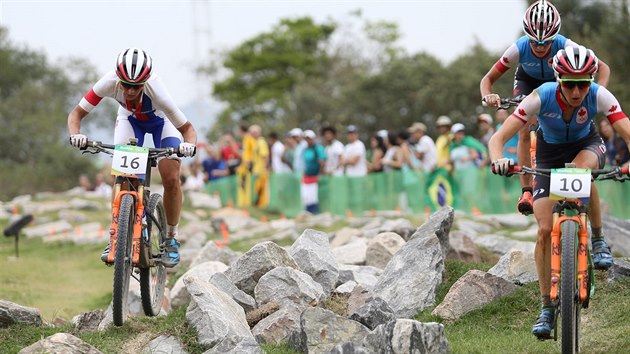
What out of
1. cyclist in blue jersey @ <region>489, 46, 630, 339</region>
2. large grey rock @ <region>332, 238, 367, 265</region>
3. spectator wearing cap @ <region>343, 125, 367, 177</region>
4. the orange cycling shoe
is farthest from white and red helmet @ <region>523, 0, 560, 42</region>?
spectator wearing cap @ <region>343, 125, 367, 177</region>

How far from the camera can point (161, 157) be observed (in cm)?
1055

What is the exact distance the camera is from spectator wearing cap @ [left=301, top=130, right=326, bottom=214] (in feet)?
78.8

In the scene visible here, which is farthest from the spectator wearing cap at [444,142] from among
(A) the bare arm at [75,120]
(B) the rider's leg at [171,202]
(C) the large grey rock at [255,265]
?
(A) the bare arm at [75,120]

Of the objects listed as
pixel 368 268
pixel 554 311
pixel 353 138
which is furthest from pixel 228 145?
pixel 554 311

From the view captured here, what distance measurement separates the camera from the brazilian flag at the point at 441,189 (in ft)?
69.0

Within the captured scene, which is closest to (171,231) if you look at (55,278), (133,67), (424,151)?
(133,67)

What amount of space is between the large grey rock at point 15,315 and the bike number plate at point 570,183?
5327 mm

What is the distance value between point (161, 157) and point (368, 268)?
3.46 m

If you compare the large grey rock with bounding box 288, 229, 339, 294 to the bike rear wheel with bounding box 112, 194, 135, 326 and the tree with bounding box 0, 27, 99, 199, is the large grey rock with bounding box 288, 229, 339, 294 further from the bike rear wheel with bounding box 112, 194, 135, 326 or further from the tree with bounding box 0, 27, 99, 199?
the tree with bounding box 0, 27, 99, 199

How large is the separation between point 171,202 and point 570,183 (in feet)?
15.4

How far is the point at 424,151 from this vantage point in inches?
856

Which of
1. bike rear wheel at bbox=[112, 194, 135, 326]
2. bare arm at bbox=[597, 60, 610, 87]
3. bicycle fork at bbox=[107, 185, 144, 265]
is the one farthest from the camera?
bare arm at bbox=[597, 60, 610, 87]

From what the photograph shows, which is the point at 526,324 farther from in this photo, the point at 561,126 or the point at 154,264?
the point at 154,264

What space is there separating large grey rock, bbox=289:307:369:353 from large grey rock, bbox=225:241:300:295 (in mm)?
1993
